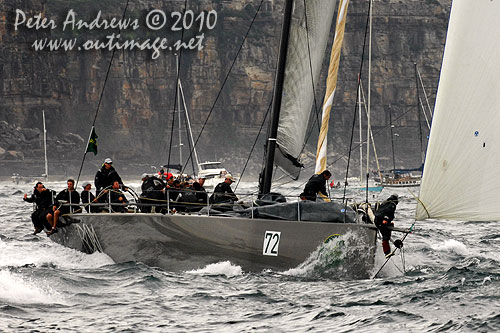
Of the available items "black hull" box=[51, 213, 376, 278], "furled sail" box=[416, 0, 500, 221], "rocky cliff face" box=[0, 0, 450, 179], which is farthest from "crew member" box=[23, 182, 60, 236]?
"rocky cliff face" box=[0, 0, 450, 179]

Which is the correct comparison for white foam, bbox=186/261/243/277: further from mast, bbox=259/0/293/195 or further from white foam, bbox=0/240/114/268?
mast, bbox=259/0/293/195

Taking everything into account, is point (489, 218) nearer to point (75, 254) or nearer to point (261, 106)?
point (75, 254)

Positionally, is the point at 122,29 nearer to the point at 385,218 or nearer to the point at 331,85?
the point at 331,85

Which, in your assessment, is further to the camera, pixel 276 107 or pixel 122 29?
pixel 122 29

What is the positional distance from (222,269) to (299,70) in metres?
4.40

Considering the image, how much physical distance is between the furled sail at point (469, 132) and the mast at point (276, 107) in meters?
4.78

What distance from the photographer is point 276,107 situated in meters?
15.3

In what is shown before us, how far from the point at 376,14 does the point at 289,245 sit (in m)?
127

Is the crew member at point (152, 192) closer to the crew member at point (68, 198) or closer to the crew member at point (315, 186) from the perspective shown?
the crew member at point (68, 198)

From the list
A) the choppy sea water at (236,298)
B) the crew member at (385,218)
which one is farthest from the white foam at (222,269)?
the crew member at (385,218)

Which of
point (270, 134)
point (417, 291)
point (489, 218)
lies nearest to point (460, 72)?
point (489, 218)

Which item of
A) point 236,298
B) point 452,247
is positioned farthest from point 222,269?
point 452,247

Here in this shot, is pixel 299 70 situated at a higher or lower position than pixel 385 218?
higher

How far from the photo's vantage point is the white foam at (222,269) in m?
13.1
